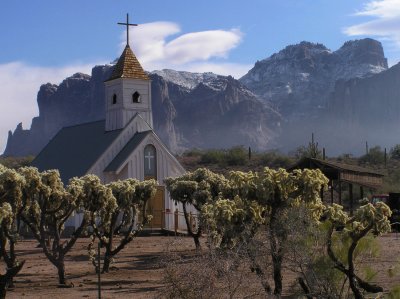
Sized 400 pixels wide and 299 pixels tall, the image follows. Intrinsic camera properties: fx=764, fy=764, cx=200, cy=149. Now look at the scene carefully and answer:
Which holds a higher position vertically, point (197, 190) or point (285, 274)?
point (197, 190)

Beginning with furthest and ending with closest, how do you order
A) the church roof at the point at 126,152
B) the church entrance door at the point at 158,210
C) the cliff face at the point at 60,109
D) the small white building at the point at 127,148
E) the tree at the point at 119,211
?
the cliff face at the point at 60,109
the small white building at the point at 127,148
the church entrance door at the point at 158,210
the church roof at the point at 126,152
the tree at the point at 119,211

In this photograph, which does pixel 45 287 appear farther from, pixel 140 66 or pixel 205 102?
pixel 205 102

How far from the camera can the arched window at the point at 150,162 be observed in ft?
130

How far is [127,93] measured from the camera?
1612 inches

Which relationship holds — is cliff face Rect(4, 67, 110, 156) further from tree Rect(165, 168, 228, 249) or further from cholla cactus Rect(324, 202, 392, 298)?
cholla cactus Rect(324, 202, 392, 298)

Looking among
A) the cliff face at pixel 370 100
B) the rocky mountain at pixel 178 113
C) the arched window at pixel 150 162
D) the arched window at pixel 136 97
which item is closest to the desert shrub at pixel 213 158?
the arched window at pixel 136 97

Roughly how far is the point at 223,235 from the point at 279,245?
2.66 meters

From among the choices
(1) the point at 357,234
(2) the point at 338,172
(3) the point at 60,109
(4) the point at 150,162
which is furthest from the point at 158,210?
(3) the point at 60,109

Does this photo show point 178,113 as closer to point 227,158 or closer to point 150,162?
point 227,158

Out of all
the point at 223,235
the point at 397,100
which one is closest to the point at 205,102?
the point at 397,100

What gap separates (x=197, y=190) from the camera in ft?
89.5

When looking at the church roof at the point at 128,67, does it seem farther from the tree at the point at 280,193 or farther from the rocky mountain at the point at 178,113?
the rocky mountain at the point at 178,113

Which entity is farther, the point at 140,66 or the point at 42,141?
the point at 42,141

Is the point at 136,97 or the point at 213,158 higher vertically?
the point at 136,97
